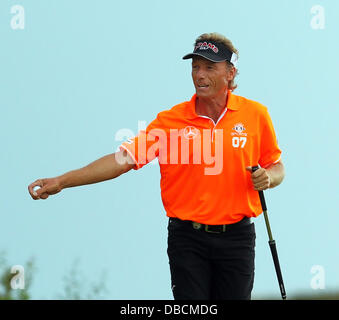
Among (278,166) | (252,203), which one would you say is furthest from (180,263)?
(278,166)

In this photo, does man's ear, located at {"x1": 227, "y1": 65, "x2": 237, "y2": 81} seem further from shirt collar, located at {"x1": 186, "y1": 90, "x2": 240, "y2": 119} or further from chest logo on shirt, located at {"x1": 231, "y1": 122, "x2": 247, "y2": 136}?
chest logo on shirt, located at {"x1": 231, "y1": 122, "x2": 247, "y2": 136}

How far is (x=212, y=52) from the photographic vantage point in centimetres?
661

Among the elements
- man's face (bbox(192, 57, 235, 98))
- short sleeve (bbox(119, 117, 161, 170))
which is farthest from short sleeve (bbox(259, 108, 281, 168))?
short sleeve (bbox(119, 117, 161, 170))

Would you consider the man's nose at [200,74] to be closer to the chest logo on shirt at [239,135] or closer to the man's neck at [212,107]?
the man's neck at [212,107]

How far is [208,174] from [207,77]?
899 mm

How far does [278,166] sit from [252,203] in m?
0.52

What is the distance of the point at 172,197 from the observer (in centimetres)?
663

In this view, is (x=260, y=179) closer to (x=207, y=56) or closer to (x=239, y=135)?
(x=239, y=135)

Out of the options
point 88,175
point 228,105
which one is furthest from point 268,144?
point 88,175

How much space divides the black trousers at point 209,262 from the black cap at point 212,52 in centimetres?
154

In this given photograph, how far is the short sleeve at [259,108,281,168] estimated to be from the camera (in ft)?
22.3

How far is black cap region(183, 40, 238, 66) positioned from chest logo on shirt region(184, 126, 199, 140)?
2.15ft
